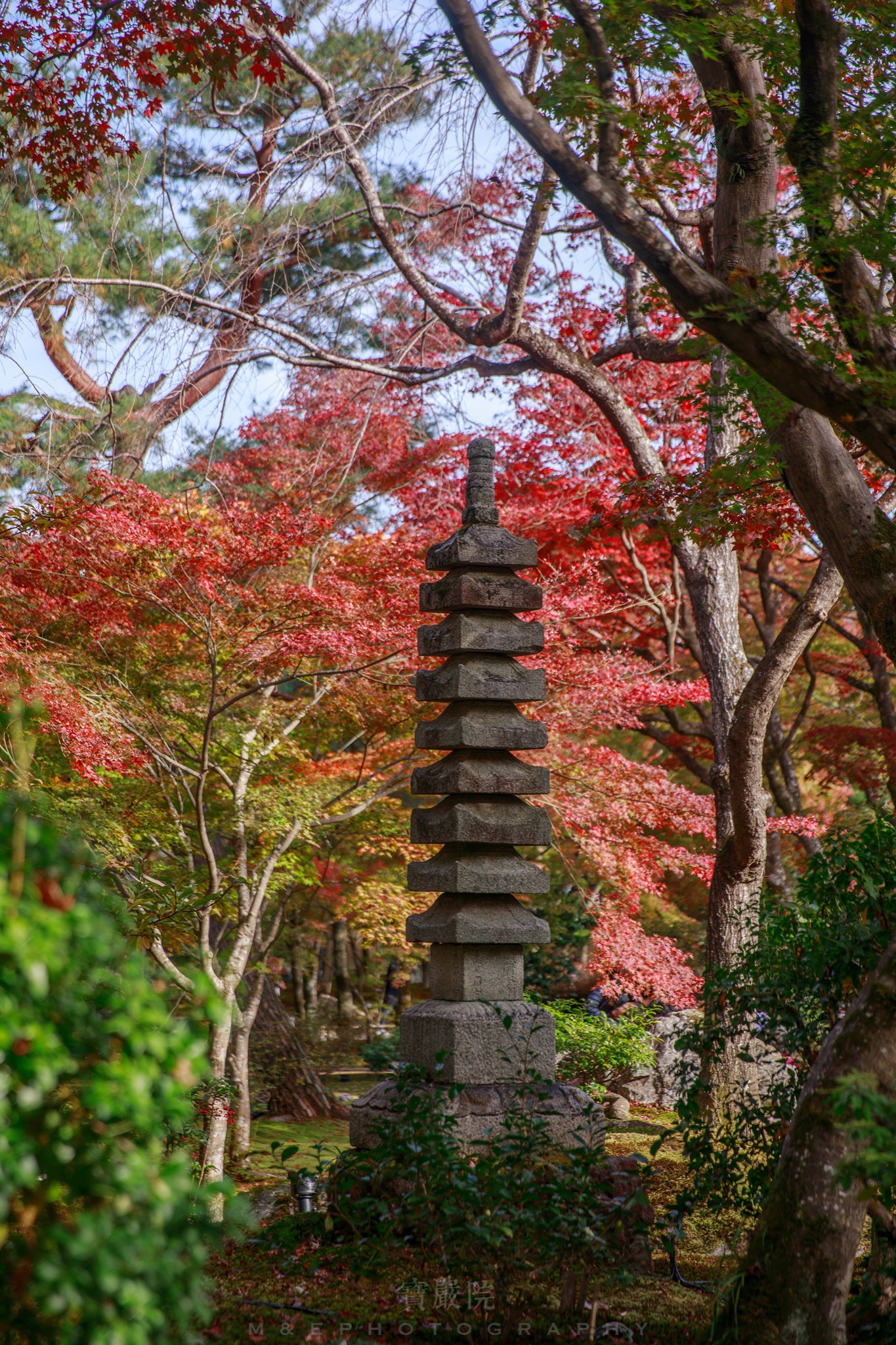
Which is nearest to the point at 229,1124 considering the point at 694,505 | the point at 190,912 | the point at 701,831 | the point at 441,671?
the point at 190,912

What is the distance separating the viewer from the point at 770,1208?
3572 millimetres

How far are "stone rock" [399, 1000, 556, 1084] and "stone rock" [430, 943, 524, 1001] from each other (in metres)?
0.07

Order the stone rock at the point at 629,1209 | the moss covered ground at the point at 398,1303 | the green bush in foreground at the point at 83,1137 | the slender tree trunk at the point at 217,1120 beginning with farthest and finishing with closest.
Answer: the slender tree trunk at the point at 217,1120 → the stone rock at the point at 629,1209 → the moss covered ground at the point at 398,1303 → the green bush in foreground at the point at 83,1137

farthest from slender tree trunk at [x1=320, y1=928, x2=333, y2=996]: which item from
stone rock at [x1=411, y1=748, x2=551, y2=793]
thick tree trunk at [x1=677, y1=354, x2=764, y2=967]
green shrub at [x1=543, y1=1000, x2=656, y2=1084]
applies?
stone rock at [x1=411, y1=748, x2=551, y2=793]

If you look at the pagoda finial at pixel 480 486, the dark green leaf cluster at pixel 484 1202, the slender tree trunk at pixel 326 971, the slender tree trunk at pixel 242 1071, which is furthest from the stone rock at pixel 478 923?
the slender tree trunk at pixel 326 971

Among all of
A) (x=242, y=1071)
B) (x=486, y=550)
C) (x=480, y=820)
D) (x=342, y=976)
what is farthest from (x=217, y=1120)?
(x=342, y=976)

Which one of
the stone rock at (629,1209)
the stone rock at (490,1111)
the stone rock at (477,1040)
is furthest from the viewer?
the stone rock at (477,1040)

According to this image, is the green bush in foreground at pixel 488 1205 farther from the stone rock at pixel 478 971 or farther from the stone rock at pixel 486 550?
the stone rock at pixel 486 550

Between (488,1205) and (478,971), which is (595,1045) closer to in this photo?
(478,971)

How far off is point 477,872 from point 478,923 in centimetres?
26

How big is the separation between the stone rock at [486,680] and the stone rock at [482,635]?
53 mm

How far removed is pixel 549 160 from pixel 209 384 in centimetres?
823

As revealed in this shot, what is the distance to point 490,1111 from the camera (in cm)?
499

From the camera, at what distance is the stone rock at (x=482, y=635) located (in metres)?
5.54
